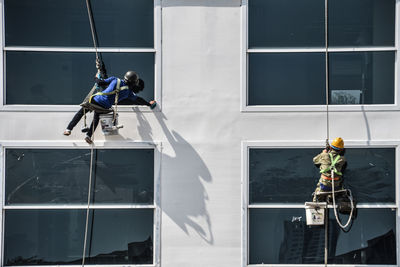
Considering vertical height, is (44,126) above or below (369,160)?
above

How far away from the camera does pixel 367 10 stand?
8328mm

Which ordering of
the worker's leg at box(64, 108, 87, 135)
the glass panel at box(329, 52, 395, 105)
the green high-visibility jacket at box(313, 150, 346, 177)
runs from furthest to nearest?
the glass panel at box(329, 52, 395, 105) < the worker's leg at box(64, 108, 87, 135) < the green high-visibility jacket at box(313, 150, 346, 177)

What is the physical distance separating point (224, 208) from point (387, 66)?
3.70 metres

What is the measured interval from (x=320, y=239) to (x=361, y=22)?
12.4 feet

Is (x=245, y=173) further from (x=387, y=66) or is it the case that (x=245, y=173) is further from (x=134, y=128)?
(x=387, y=66)

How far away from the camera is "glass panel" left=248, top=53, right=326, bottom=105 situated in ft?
27.1

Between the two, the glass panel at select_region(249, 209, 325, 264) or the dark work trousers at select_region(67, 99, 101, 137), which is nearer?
the dark work trousers at select_region(67, 99, 101, 137)

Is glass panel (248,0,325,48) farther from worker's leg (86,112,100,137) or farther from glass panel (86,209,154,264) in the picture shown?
glass panel (86,209,154,264)

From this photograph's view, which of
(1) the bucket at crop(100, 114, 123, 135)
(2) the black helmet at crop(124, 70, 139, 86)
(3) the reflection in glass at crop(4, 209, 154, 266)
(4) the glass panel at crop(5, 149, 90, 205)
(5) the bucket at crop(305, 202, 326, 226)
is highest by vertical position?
(2) the black helmet at crop(124, 70, 139, 86)

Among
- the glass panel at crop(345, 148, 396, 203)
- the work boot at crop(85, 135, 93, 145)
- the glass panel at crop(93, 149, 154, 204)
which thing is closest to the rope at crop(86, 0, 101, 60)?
the work boot at crop(85, 135, 93, 145)

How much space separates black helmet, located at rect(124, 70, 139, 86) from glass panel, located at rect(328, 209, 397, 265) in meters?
4.03

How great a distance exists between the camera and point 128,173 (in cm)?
819

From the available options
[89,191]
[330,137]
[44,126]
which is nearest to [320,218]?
[330,137]

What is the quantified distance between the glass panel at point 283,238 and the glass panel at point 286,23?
9.52 ft
